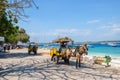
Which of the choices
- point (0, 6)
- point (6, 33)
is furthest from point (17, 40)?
point (0, 6)

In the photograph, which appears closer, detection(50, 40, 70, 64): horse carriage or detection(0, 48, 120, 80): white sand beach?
detection(0, 48, 120, 80): white sand beach

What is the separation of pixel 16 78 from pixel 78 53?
6531 mm

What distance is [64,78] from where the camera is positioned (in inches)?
517

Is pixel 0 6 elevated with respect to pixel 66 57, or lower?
elevated

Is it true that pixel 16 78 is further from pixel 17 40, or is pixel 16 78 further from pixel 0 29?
pixel 17 40

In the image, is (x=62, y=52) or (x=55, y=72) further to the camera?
(x=62, y=52)

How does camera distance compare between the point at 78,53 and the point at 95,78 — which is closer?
the point at 95,78

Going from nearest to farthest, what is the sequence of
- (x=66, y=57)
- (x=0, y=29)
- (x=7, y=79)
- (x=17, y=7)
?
(x=7, y=79)
(x=17, y=7)
(x=66, y=57)
(x=0, y=29)

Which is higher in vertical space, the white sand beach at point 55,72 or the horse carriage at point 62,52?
the horse carriage at point 62,52

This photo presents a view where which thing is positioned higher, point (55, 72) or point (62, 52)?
point (62, 52)

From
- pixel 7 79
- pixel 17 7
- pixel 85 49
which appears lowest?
pixel 7 79

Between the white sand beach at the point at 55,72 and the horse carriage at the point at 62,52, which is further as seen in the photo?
the horse carriage at the point at 62,52

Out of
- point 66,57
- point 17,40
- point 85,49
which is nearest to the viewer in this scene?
point 85,49

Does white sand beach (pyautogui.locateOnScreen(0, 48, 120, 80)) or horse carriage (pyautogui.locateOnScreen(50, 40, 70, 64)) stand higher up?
horse carriage (pyautogui.locateOnScreen(50, 40, 70, 64))
